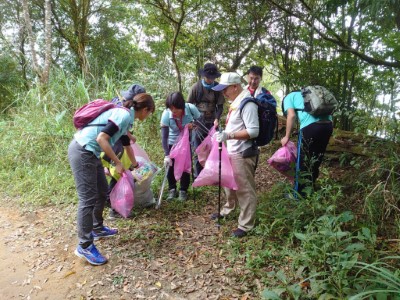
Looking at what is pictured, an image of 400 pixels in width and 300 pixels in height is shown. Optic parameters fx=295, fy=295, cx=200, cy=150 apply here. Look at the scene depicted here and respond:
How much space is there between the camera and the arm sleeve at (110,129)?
250cm

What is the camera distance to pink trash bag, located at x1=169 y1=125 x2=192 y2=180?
12.3 ft

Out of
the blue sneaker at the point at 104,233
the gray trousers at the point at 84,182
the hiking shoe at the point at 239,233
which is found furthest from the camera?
the blue sneaker at the point at 104,233

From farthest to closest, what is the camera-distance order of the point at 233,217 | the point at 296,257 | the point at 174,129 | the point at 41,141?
the point at 41,141 → the point at 174,129 → the point at 233,217 → the point at 296,257

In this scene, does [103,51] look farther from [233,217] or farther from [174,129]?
[233,217]

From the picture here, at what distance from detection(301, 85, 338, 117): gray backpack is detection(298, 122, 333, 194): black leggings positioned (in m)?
0.15

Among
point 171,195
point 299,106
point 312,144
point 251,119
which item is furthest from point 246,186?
point 171,195

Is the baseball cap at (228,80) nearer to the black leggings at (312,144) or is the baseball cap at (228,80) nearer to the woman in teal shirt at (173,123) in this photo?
the woman in teal shirt at (173,123)

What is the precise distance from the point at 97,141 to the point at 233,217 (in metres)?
1.86

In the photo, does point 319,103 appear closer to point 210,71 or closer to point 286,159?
point 286,159

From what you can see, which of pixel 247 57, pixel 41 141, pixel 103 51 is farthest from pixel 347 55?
pixel 103 51

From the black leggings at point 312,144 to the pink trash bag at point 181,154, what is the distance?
139 centimetres

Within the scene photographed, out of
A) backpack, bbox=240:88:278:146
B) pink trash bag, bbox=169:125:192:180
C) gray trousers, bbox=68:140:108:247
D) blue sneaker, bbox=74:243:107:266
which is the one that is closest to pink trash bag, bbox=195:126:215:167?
pink trash bag, bbox=169:125:192:180

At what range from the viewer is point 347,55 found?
178 inches

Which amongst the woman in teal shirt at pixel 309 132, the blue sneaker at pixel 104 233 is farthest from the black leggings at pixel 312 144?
the blue sneaker at pixel 104 233
